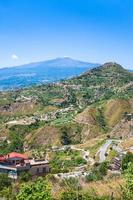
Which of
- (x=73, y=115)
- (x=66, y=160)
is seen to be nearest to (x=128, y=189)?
(x=66, y=160)

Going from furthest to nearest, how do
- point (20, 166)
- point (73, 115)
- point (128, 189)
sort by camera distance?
point (73, 115), point (20, 166), point (128, 189)

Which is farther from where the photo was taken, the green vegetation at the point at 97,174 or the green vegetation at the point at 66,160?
the green vegetation at the point at 66,160

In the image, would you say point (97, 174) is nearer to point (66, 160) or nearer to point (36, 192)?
point (36, 192)

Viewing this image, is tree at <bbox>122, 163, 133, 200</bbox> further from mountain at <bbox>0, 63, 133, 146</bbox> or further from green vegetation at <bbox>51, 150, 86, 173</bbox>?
mountain at <bbox>0, 63, 133, 146</bbox>

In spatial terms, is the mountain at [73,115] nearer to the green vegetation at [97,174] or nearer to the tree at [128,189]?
the green vegetation at [97,174]

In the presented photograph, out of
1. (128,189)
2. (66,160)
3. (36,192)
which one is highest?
(128,189)

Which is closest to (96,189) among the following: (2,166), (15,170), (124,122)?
(15,170)

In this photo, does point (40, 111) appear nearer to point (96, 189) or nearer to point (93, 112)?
point (93, 112)

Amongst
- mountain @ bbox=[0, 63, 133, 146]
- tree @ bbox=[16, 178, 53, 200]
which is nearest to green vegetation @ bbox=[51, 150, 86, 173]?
mountain @ bbox=[0, 63, 133, 146]

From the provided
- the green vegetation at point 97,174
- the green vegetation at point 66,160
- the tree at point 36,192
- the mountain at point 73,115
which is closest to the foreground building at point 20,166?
the green vegetation at point 66,160
